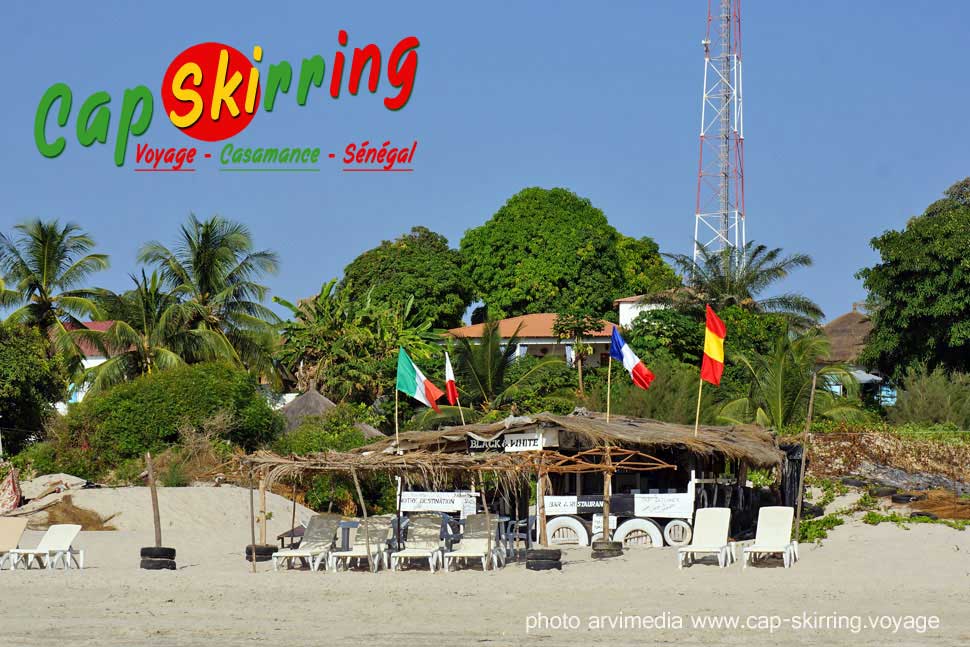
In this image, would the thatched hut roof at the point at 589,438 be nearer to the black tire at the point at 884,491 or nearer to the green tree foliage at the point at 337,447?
the green tree foliage at the point at 337,447

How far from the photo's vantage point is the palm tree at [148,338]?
39.5 meters

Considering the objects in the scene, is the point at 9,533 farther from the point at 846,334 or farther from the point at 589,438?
the point at 846,334

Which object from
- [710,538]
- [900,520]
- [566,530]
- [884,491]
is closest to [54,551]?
[566,530]

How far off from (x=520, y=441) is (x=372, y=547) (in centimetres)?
357

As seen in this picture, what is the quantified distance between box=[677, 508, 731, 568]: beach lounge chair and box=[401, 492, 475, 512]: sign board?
12.1 feet

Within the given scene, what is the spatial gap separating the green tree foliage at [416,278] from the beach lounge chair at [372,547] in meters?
31.2

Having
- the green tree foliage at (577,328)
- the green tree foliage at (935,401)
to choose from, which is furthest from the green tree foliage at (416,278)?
the green tree foliage at (935,401)

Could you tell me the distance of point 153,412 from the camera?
32.5m

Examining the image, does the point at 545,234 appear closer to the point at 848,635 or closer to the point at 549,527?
the point at 549,527

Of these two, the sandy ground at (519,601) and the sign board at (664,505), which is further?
the sign board at (664,505)

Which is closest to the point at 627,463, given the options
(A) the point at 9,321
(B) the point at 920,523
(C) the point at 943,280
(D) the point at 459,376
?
(B) the point at 920,523

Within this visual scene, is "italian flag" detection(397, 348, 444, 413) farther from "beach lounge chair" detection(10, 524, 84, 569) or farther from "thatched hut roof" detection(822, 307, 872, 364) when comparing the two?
"thatched hut roof" detection(822, 307, 872, 364)

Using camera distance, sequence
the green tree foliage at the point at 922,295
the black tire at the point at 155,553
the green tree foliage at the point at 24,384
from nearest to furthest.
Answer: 1. the black tire at the point at 155,553
2. the green tree foliage at the point at 24,384
3. the green tree foliage at the point at 922,295

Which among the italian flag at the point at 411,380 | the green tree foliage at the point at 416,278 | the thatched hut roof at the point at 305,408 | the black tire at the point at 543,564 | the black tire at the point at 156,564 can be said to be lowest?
the black tire at the point at 156,564
